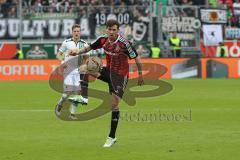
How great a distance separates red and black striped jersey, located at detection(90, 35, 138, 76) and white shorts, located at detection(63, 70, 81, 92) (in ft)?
14.0

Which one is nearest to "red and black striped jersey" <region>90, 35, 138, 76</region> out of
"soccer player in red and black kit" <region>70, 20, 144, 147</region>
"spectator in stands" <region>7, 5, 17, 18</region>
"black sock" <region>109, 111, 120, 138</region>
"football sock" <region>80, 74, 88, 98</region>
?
"soccer player in red and black kit" <region>70, 20, 144, 147</region>

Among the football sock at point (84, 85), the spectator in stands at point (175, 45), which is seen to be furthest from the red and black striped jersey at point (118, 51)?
the spectator in stands at point (175, 45)

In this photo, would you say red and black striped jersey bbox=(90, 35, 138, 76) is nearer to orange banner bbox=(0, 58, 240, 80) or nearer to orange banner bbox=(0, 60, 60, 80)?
orange banner bbox=(0, 58, 240, 80)

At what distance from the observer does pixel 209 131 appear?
14.5 m

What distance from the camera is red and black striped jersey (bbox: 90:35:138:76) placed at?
42.7 feet

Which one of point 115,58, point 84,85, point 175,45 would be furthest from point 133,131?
point 175,45

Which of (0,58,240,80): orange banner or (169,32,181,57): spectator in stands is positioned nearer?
(0,58,240,80): orange banner

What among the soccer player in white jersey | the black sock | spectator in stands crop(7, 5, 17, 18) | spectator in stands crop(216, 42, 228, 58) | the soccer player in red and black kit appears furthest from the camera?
spectator in stands crop(216, 42, 228, 58)

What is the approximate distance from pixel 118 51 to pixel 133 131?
227cm

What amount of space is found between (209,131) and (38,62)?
65.4 feet

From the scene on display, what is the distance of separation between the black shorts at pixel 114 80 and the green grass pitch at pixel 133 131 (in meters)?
0.98

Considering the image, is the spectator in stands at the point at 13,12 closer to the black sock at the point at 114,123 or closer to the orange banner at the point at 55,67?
the orange banner at the point at 55,67

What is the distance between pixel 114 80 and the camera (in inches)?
513

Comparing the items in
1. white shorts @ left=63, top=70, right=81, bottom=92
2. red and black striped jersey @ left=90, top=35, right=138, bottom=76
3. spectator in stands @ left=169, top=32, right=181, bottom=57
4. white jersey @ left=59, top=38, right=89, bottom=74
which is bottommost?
spectator in stands @ left=169, top=32, right=181, bottom=57
